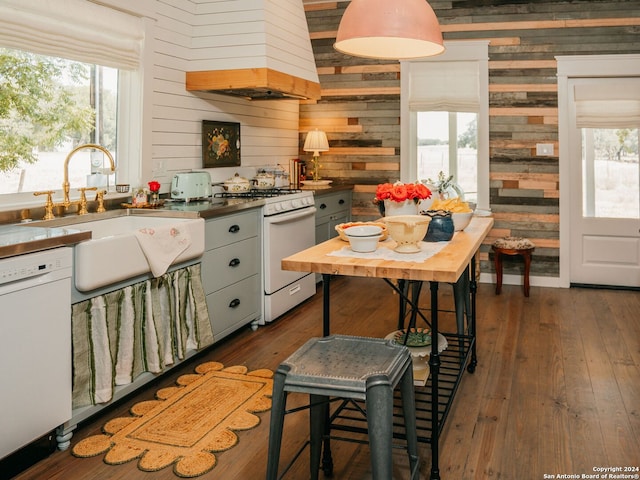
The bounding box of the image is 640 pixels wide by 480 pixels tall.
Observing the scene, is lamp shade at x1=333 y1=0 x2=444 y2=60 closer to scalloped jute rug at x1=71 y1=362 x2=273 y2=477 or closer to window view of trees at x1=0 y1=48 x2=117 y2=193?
window view of trees at x1=0 y1=48 x2=117 y2=193

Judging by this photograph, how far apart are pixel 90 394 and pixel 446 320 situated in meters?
2.74

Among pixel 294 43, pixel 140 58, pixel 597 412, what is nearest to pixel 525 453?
pixel 597 412

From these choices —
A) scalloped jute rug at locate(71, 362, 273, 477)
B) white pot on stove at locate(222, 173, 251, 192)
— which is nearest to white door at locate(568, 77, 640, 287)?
white pot on stove at locate(222, 173, 251, 192)

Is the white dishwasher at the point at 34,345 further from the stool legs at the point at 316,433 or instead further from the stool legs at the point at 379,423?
the stool legs at the point at 379,423

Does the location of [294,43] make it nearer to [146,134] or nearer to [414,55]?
[146,134]

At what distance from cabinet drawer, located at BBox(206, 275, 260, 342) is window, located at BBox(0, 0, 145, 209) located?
1.02 m

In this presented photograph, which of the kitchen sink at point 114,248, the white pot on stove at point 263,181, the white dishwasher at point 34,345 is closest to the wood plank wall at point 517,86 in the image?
the white pot on stove at point 263,181

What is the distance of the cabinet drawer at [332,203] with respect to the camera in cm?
566

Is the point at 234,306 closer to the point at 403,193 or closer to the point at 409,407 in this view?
the point at 403,193

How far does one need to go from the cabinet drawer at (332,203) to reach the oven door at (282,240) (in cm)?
41

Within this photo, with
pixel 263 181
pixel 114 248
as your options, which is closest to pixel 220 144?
pixel 263 181

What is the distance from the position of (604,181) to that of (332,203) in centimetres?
257

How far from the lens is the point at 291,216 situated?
4754 mm

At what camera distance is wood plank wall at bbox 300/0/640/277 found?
5.62 m
